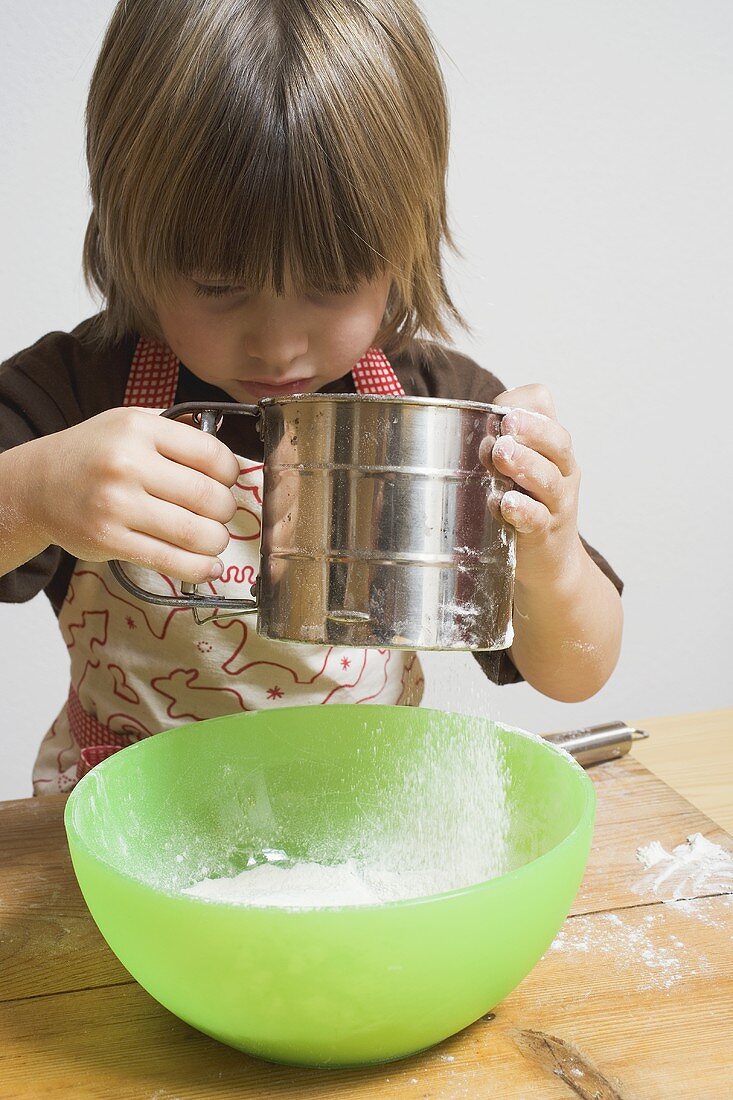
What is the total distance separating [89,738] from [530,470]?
0.55 m

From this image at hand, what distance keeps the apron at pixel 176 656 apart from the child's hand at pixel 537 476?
0.23 metres

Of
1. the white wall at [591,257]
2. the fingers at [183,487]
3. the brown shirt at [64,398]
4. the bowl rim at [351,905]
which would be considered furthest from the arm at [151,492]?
the white wall at [591,257]

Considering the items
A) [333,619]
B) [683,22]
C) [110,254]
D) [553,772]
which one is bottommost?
[553,772]

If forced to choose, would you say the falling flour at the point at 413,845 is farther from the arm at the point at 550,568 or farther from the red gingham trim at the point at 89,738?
the red gingham trim at the point at 89,738

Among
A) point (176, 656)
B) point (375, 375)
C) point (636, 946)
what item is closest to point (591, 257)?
point (375, 375)

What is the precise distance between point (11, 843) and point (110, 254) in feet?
1.36

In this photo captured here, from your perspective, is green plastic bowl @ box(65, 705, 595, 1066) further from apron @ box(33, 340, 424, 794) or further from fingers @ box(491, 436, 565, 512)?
apron @ box(33, 340, 424, 794)

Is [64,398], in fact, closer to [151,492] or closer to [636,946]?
[151,492]

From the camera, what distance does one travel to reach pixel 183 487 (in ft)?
1.75

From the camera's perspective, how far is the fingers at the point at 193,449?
534 mm

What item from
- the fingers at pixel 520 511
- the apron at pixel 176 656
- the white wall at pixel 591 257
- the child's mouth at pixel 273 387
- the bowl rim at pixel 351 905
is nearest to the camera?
the bowl rim at pixel 351 905

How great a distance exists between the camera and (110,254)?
723 millimetres

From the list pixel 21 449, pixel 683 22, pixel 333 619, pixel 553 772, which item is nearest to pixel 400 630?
pixel 333 619

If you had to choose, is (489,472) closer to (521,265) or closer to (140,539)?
(140,539)
